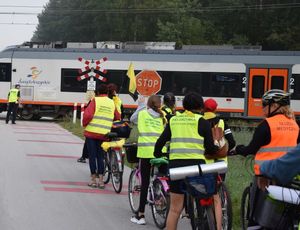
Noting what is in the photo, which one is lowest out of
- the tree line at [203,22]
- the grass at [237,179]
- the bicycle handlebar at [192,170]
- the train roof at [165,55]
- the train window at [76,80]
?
the grass at [237,179]

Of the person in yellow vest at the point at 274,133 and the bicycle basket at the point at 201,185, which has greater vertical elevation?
the person in yellow vest at the point at 274,133

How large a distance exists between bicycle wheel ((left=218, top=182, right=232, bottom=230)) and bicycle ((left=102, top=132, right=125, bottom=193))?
327 cm

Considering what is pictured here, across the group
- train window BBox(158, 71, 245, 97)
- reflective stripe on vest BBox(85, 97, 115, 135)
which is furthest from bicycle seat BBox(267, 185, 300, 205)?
train window BBox(158, 71, 245, 97)

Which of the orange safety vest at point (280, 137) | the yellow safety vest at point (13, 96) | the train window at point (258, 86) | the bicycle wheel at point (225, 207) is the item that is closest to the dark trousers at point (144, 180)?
the bicycle wheel at point (225, 207)

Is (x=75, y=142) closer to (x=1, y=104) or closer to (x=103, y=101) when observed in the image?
(x=103, y=101)

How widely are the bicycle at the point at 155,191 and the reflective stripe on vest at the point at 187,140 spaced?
3.34 ft

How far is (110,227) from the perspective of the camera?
23.9 ft

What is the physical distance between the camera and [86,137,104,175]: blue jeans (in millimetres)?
9945

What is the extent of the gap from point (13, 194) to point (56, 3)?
98.2 meters

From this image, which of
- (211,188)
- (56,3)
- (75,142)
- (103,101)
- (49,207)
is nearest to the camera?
(211,188)

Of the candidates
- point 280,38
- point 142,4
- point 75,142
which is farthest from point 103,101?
point 142,4

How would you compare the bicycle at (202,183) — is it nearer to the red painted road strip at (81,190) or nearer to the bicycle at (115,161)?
the bicycle at (115,161)

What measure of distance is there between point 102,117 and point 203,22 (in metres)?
47.2

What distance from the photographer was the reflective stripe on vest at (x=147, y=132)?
7633 millimetres
